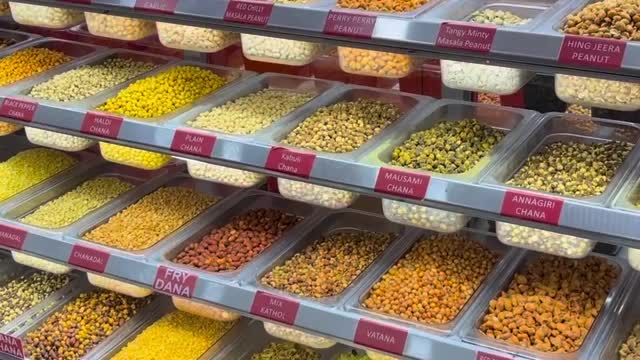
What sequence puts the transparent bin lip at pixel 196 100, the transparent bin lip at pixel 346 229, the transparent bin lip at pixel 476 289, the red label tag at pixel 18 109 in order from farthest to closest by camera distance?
the red label tag at pixel 18 109 → the transparent bin lip at pixel 196 100 → the transparent bin lip at pixel 346 229 → the transparent bin lip at pixel 476 289

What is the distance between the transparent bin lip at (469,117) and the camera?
6.25 feet

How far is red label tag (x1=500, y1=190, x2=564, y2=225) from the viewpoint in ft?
5.38

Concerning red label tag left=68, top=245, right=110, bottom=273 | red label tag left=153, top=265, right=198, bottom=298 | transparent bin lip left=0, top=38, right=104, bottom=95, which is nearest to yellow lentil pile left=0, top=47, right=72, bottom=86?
transparent bin lip left=0, top=38, right=104, bottom=95

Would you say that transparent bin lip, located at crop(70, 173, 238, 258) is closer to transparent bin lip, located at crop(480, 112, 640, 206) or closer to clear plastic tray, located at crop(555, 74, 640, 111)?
transparent bin lip, located at crop(480, 112, 640, 206)

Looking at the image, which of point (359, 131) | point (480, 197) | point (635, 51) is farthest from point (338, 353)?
point (635, 51)

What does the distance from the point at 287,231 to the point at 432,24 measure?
3.14ft

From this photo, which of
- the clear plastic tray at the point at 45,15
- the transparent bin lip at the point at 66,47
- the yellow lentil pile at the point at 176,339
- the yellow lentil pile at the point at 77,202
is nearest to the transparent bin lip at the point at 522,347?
the yellow lentil pile at the point at 176,339

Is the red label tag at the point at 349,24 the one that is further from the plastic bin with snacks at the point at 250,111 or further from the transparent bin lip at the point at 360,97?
the plastic bin with snacks at the point at 250,111

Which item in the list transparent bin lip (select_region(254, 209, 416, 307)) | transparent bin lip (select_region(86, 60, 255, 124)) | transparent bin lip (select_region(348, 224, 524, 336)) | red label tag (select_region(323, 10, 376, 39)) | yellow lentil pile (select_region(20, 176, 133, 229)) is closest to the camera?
red label tag (select_region(323, 10, 376, 39))

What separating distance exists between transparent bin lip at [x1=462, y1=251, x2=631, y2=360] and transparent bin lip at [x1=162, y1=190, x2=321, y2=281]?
601 millimetres

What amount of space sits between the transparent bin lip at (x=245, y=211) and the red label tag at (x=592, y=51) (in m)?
1.04

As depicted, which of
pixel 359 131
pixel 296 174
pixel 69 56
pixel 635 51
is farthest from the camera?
pixel 69 56

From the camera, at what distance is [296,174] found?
1930mm

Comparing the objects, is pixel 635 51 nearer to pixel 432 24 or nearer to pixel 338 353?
pixel 432 24
